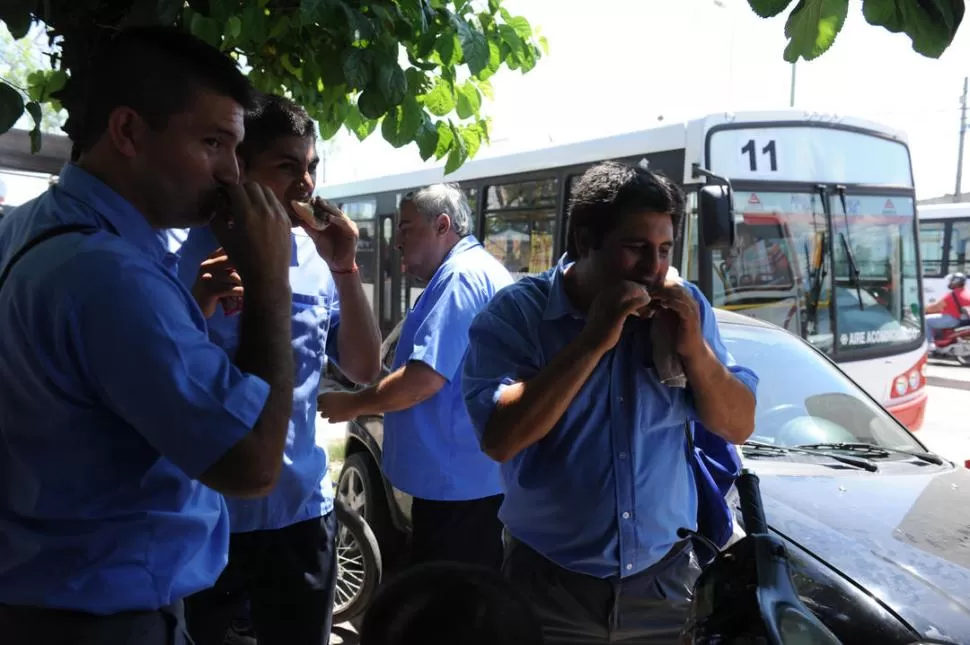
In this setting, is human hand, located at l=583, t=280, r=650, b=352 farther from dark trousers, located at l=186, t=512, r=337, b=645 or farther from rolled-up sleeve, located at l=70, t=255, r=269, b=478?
dark trousers, located at l=186, t=512, r=337, b=645

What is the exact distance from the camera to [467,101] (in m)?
3.15

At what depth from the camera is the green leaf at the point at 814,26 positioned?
164 cm

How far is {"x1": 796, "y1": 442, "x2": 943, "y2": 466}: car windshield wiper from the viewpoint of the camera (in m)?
3.56

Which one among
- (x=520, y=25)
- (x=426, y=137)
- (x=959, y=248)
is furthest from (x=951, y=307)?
(x=426, y=137)

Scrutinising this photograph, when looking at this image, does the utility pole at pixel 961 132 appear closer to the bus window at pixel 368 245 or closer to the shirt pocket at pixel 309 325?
the bus window at pixel 368 245

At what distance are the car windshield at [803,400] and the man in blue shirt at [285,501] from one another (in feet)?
6.62

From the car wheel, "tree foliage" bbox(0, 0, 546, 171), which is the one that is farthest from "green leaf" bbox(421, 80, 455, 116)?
the car wheel

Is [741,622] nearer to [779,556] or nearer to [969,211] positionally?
[779,556]

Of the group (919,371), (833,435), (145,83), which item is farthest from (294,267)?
(919,371)

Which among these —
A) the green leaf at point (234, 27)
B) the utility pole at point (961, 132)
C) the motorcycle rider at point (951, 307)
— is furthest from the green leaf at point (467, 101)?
the utility pole at point (961, 132)

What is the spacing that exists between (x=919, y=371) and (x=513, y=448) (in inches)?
255

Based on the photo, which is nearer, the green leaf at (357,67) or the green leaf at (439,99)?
the green leaf at (357,67)

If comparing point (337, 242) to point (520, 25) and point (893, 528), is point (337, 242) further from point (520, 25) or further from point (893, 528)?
point (893, 528)

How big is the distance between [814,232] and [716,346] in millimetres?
5284
